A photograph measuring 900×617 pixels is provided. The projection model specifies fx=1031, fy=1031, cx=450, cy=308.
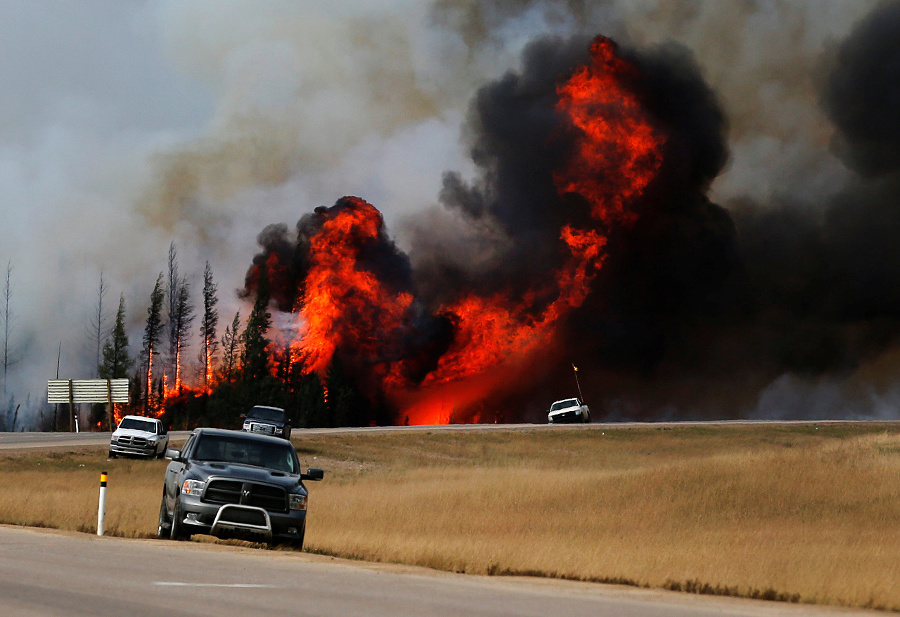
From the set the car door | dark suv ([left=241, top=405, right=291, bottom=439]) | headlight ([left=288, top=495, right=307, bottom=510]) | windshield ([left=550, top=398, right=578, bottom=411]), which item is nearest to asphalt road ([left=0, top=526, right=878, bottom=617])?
headlight ([left=288, top=495, right=307, bottom=510])

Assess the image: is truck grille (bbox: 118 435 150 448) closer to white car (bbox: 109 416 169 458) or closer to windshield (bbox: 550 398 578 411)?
white car (bbox: 109 416 169 458)

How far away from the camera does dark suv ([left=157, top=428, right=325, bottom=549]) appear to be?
16203mm

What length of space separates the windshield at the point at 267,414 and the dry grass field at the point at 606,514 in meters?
2.38

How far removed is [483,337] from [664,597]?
8023 cm

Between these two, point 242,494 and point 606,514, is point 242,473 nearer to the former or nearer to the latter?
point 242,494

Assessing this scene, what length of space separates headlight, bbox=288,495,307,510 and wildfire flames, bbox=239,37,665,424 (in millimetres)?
72399

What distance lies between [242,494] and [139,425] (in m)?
27.6

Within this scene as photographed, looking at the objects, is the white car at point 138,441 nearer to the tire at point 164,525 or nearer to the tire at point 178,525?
the tire at point 164,525

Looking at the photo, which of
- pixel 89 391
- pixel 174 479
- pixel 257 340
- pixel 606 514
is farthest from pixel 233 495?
pixel 257 340

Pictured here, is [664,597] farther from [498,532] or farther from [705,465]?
[705,465]

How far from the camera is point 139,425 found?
4219cm

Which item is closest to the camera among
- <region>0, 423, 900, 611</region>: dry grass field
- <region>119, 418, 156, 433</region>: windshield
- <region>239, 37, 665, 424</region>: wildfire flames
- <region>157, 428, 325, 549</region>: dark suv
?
<region>0, 423, 900, 611</region>: dry grass field

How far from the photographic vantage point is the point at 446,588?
12586 mm

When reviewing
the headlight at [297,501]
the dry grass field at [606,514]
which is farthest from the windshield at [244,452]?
the dry grass field at [606,514]
